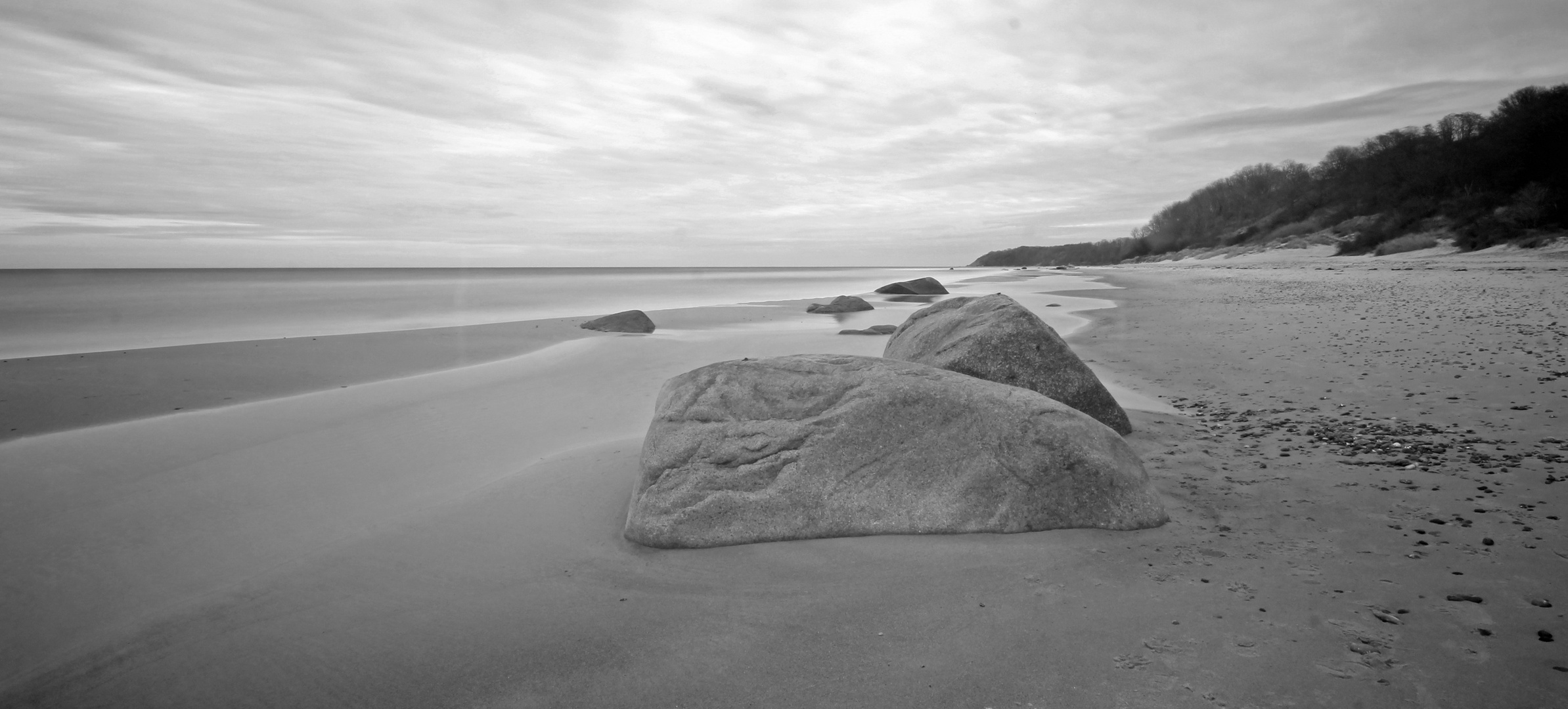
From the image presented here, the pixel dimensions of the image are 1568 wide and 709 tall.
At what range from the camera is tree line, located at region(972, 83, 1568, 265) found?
25250 millimetres

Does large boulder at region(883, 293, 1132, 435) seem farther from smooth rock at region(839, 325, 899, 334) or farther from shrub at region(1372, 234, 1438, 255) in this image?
shrub at region(1372, 234, 1438, 255)

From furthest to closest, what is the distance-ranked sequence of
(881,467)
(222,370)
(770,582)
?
(222,370) → (881,467) → (770,582)

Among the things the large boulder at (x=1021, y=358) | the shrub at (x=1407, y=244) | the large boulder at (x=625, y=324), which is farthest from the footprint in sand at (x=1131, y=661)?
the shrub at (x=1407, y=244)

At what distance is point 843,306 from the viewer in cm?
2055

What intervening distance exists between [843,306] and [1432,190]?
35.8 metres

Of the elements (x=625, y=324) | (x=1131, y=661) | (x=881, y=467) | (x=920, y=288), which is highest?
(x=920, y=288)

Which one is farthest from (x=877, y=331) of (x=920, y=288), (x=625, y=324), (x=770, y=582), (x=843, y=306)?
(x=920, y=288)

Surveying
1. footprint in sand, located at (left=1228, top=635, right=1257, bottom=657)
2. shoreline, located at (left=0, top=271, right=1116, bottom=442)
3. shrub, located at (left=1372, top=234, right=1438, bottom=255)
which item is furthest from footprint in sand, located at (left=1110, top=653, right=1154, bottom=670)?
shrub, located at (left=1372, top=234, right=1438, bottom=255)

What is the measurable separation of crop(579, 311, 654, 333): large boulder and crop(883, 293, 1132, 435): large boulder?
10.1 metres

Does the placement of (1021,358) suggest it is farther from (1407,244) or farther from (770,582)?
(1407,244)

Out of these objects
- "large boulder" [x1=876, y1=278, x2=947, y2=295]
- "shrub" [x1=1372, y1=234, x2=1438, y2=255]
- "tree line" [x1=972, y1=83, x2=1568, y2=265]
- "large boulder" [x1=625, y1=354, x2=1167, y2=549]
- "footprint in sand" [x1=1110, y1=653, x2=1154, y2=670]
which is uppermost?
"tree line" [x1=972, y1=83, x2=1568, y2=265]

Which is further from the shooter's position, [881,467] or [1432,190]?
[1432,190]

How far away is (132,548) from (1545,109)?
47991 millimetres

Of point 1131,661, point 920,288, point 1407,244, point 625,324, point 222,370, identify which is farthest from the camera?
point 920,288
